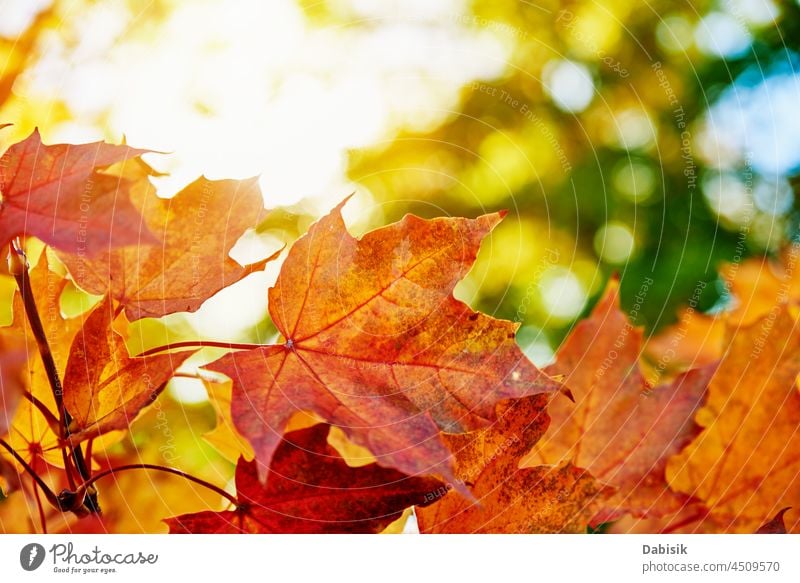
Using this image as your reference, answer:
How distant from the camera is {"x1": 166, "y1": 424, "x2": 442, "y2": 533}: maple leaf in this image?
0.32 metres

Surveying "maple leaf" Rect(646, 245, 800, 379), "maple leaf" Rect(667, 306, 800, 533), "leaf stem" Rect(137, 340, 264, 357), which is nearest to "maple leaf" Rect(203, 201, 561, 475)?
"leaf stem" Rect(137, 340, 264, 357)

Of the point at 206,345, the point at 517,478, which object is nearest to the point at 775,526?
the point at 517,478

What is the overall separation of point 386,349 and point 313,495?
0.27 ft

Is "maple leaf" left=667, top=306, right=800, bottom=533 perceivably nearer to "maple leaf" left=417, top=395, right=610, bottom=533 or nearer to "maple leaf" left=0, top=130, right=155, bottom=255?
"maple leaf" left=417, top=395, right=610, bottom=533

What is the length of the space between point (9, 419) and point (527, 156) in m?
1.13

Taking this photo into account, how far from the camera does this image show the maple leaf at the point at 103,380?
0.31 metres

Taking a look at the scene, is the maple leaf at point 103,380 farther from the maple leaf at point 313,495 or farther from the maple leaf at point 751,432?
the maple leaf at point 751,432

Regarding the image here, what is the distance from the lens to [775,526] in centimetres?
44

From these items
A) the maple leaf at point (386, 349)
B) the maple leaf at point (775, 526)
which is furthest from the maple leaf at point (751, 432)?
the maple leaf at point (386, 349)

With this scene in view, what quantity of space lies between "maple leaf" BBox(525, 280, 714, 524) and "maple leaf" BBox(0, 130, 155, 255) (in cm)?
25

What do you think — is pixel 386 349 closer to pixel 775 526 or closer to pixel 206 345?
pixel 206 345

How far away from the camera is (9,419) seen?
33 cm
